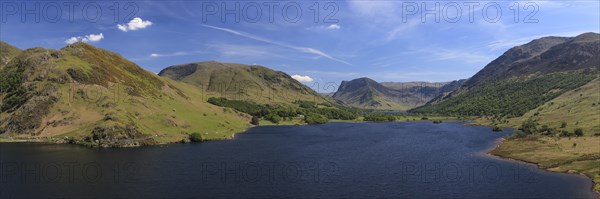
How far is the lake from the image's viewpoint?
81938mm

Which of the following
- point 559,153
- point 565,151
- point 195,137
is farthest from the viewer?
point 195,137

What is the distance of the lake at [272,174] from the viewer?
81.9 m

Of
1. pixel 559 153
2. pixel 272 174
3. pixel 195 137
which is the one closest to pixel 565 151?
pixel 559 153

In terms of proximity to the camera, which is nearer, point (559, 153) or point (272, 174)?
point (272, 174)

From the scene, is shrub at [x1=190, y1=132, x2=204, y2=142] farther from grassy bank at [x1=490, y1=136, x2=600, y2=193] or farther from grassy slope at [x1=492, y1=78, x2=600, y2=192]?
grassy slope at [x1=492, y1=78, x2=600, y2=192]

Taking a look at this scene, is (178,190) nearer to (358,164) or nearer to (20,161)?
(358,164)

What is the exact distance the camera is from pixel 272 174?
102250 mm

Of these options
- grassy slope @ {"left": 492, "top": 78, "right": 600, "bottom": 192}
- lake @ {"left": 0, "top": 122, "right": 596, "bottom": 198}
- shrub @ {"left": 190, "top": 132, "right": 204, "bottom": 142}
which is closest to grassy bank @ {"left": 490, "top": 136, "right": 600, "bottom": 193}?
grassy slope @ {"left": 492, "top": 78, "right": 600, "bottom": 192}

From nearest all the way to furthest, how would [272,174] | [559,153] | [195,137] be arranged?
[272,174]
[559,153]
[195,137]

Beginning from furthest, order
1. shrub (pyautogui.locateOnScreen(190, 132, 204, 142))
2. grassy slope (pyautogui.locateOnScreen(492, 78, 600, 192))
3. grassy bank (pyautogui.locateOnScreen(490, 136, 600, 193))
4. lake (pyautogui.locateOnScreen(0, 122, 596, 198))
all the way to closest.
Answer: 1. shrub (pyautogui.locateOnScreen(190, 132, 204, 142))
2. grassy slope (pyautogui.locateOnScreen(492, 78, 600, 192))
3. grassy bank (pyautogui.locateOnScreen(490, 136, 600, 193))
4. lake (pyautogui.locateOnScreen(0, 122, 596, 198))

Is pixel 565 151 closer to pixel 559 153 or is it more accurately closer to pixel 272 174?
pixel 559 153

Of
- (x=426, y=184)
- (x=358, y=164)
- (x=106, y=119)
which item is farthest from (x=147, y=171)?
(x=106, y=119)

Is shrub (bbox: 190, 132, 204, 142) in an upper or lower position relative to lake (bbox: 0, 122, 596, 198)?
upper

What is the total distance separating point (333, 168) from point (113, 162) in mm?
63808
